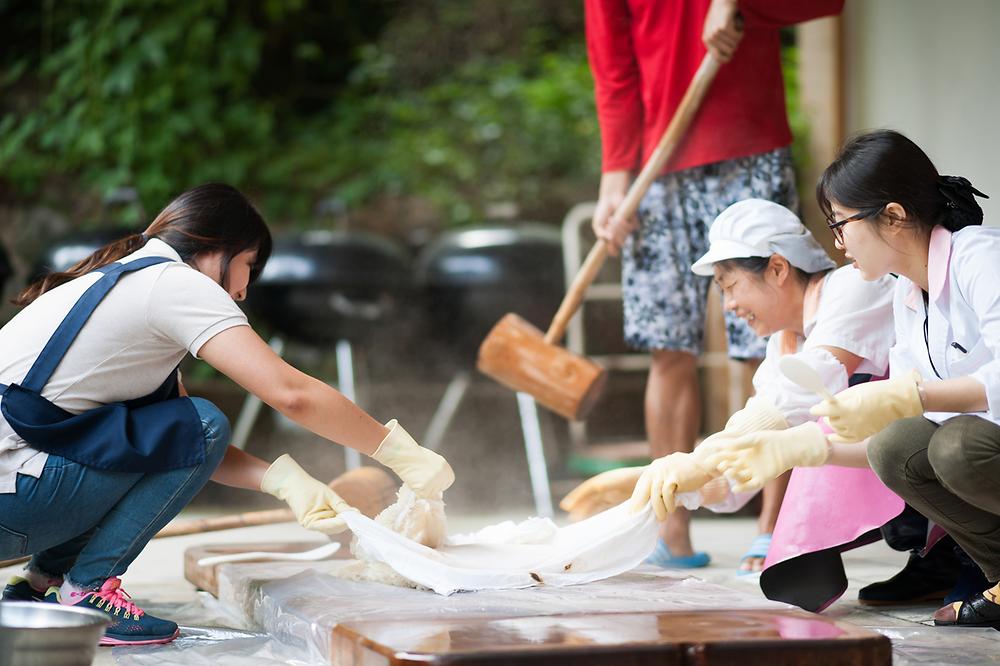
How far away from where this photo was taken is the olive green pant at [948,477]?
200cm

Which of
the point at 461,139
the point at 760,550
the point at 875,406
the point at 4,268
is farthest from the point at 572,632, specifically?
the point at 461,139

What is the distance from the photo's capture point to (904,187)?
2082 millimetres

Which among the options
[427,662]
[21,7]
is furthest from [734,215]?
[21,7]

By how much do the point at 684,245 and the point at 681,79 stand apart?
448 mm

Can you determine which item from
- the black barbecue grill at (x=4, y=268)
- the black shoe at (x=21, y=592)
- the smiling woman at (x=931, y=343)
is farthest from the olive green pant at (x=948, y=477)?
the black barbecue grill at (x=4, y=268)

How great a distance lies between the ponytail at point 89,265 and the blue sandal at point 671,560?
1504mm

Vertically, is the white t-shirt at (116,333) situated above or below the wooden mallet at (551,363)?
above

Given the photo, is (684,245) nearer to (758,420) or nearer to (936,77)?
(758,420)

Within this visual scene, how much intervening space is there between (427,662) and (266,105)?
5702 millimetres

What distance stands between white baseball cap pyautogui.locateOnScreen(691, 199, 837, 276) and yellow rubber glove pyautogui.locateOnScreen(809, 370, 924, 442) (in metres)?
0.58

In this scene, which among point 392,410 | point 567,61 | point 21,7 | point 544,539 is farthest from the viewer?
point 567,61

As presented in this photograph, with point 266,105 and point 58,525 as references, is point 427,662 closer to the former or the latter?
point 58,525

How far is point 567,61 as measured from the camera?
7.18 m

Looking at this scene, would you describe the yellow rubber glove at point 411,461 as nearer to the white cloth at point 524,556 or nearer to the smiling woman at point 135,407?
the smiling woman at point 135,407
